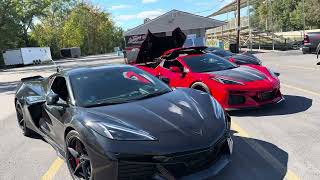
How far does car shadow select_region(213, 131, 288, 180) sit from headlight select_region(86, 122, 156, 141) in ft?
3.53

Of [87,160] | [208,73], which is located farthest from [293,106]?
[87,160]

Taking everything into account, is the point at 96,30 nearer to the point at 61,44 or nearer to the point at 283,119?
the point at 61,44

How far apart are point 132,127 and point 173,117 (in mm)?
493

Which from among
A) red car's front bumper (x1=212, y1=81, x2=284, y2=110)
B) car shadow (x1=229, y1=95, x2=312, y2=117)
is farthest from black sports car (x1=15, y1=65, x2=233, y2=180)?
car shadow (x1=229, y1=95, x2=312, y2=117)

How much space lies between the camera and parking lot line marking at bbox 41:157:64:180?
215 inches

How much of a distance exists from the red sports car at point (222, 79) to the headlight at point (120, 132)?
8.30ft

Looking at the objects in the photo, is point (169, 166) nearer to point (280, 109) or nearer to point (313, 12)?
point (280, 109)

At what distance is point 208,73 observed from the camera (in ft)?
27.8

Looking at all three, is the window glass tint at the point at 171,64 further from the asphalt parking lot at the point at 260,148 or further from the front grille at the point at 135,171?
the front grille at the point at 135,171

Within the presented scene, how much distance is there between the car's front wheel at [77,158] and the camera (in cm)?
459

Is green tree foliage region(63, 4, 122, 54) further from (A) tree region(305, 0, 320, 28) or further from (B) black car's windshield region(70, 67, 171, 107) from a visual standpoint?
(B) black car's windshield region(70, 67, 171, 107)

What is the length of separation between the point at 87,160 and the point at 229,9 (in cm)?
5827

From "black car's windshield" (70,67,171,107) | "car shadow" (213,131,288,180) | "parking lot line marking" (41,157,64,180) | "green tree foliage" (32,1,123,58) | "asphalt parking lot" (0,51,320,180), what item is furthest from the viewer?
"green tree foliage" (32,1,123,58)

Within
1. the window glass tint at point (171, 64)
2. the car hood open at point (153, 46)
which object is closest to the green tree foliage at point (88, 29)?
the car hood open at point (153, 46)
